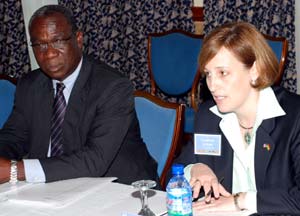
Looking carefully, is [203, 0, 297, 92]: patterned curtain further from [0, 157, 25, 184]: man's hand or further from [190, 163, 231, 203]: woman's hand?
[0, 157, 25, 184]: man's hand

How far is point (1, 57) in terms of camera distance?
5.45 meters

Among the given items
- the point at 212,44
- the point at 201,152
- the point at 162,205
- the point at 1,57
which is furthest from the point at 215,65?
the point at 1,57

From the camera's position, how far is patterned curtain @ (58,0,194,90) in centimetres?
498

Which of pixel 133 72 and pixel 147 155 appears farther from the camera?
pixel 133 72

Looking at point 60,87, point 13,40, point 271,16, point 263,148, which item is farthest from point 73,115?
point 13,40

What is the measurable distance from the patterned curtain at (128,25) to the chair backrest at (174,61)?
12.3 inches

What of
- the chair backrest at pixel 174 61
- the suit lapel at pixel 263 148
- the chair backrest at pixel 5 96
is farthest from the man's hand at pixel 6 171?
the chair backrest at pixel 174 61

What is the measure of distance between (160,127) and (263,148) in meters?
0.60

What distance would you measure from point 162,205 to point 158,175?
728 millimetres

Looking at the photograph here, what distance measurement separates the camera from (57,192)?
6.89 ft

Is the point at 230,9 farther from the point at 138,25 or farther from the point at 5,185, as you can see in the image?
the point at 5,185

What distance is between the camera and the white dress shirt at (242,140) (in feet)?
7.19

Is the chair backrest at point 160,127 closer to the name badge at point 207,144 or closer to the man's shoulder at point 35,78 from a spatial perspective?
the name badge at point 207,144

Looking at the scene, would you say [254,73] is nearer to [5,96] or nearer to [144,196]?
[144,196]
